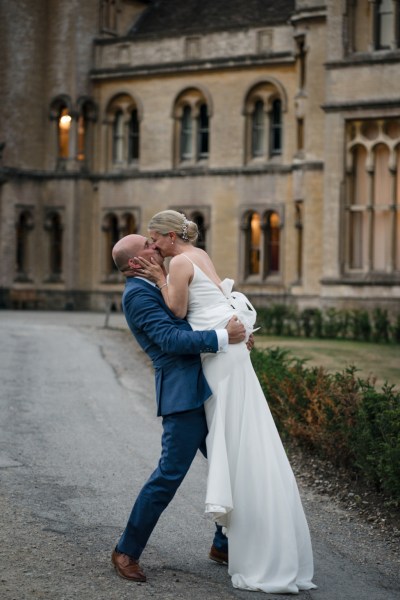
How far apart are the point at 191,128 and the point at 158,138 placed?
4.11ft

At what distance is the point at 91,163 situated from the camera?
43031mm

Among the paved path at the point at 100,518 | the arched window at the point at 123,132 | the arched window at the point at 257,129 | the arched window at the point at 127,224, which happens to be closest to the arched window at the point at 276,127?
the arched window at the point at 257,129

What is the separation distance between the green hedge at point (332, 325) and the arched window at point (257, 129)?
12.7m

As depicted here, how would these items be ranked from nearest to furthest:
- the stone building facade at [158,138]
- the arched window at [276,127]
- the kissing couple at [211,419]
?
the kissing couple at [211,419]
the stone building facade at [158,138]
the arched window at [276,127]

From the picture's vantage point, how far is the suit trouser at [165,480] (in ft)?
23.0

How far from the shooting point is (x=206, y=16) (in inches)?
1652

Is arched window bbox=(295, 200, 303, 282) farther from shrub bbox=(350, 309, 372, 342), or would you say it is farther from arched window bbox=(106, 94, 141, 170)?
shrub bbox=(350, 309, 372, 342)

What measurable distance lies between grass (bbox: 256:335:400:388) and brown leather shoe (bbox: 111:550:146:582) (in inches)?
357

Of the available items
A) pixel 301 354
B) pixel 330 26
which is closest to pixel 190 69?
pixel 330 26

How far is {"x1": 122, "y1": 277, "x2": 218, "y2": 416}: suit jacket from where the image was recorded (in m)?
7.08

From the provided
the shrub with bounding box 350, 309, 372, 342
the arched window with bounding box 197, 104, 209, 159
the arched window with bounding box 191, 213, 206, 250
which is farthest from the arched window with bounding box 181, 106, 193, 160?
the shrub with bounding box 350, 309, 372, 342

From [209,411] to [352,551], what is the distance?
5.62ft

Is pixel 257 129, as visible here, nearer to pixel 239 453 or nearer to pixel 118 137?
pixel 118 137

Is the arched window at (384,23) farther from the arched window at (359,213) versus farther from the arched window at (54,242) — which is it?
the arched window at (54,242)
